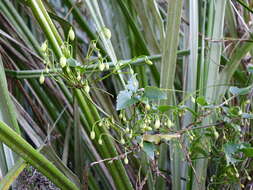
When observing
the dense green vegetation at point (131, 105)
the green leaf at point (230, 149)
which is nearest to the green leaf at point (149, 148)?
the dense green vegetation at point (131, 105)

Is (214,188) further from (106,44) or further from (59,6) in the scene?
(59,6)

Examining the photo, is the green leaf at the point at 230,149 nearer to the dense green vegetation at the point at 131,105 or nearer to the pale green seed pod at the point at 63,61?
the dense green vegetation at the point at 131,105

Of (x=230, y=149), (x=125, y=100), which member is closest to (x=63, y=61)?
(x=125, y=100)

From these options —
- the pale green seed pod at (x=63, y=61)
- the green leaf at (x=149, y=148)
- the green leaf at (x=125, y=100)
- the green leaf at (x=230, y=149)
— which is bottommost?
the green leaf at (x=230, y=149)

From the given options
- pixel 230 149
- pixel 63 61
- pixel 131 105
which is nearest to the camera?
pixel 63 61

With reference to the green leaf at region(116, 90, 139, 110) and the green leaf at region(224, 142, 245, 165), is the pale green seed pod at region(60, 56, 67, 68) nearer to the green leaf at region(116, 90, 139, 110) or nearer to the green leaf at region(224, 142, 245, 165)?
the green leaf at region(116, 90, 139, 110)

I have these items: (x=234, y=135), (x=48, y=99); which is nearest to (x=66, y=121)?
(x=48, y=99)

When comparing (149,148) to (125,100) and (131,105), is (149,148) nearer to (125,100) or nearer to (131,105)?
(125,100)

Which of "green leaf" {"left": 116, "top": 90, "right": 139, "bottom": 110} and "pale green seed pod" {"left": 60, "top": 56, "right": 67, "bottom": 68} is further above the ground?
"pale green seed pod" {"left": 60, "top": 56, "right": 67, "bottom": 68}

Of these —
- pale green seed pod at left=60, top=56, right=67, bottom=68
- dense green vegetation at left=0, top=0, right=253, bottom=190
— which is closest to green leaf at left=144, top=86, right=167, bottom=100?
dense green vegetation at left=0, top=0, right=253, bottom=190
